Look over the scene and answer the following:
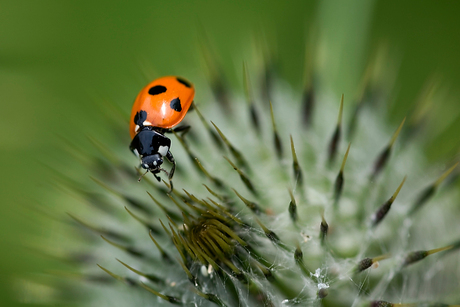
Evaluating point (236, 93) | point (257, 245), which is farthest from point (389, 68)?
point (257, 245)

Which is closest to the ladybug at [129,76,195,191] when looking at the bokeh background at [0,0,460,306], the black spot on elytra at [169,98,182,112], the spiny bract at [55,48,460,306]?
the black spot on elytra at [169,98,182,112]

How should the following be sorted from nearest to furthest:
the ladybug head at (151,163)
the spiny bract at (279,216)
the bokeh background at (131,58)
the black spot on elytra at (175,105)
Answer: the spiny bract at (279,216) → the ladybug head at (151,163) → the black spot on elytra at (175,105) → the bokeh background at (131,58)

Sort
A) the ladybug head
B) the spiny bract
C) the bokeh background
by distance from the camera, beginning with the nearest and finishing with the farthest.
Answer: the spiny bract
the ladybug head
the bokeh background

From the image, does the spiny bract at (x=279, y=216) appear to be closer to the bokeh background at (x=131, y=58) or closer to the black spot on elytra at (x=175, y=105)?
the black spot on elytra at (x=175, y=105)

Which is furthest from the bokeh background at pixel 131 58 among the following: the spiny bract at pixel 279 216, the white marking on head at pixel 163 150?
the white marking on head at pixel 163 150

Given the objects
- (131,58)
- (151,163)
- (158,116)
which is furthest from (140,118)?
(131,58)

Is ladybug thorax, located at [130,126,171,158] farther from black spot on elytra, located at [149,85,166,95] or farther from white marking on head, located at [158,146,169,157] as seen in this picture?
black spot on elytra, located at [149,85,166,95]

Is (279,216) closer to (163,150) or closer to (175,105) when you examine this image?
(163,150)
